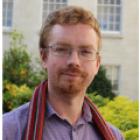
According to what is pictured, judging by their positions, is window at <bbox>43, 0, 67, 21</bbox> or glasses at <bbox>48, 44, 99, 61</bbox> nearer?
glasses at <bbox>48, 44, 99, 61</bbox>

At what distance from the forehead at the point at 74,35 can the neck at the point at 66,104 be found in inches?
8.7

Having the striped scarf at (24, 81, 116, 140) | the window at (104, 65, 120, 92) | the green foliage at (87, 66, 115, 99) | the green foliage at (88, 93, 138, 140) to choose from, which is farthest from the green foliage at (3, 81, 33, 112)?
the striped scarf at (24, 81, 116, 140)

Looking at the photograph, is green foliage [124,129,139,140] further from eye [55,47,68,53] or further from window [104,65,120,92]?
window [104,65,120,92]

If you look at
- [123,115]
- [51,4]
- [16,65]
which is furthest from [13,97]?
[51,4]

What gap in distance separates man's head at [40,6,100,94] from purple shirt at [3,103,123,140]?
12 centimetres

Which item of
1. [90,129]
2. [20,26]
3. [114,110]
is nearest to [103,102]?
[114,110]

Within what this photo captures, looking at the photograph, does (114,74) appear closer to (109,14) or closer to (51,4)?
(109,14)

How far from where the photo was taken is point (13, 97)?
11.0 metres

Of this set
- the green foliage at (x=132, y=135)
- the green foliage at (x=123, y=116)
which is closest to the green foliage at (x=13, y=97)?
the green foliage at (x=123, y=116)

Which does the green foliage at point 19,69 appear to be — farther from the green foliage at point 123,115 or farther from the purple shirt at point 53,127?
the purple shirt at point 53,127

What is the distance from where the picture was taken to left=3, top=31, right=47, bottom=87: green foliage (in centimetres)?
1479

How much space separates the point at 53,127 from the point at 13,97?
8.99 meters

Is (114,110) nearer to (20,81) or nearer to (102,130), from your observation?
(102,130)

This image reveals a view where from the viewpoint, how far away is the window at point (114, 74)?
19.7 m
